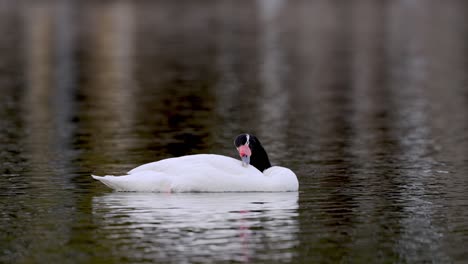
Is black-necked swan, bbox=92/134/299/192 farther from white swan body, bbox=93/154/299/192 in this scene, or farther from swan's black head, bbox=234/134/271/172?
swan's black head, bbox=234/134/271/172

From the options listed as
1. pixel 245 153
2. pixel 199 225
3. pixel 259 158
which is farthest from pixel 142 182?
pixel 199 225

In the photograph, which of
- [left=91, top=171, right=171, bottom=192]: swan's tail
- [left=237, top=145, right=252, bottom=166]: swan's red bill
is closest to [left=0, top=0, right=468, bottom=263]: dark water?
[left=91, top=171, right=171, bottom=192]: swan's tail

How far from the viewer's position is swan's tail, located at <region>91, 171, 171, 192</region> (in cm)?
2062

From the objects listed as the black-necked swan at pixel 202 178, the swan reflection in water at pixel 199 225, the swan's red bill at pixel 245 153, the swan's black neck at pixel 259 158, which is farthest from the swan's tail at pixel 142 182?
the swan's black neck at pixel 259 158

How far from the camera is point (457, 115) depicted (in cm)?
3462

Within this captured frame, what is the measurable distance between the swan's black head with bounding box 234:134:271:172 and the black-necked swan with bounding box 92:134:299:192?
16 centimetres

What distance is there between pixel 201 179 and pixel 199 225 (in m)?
2.79

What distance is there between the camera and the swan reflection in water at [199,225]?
53.0ft

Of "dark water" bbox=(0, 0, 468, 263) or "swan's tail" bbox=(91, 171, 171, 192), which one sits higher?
"swan's tail" bbox=(91, 171, 171, 192)

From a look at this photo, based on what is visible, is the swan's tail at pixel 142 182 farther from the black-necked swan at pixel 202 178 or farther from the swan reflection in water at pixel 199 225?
the swan reflection in water at pixel 199 225

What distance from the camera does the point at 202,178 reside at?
67.7ft

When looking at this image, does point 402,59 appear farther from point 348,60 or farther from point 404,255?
point 404,255

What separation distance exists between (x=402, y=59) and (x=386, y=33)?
76.5 ft

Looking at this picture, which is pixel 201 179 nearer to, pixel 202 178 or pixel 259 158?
pixel 202 178
